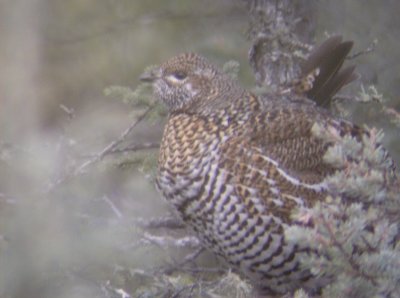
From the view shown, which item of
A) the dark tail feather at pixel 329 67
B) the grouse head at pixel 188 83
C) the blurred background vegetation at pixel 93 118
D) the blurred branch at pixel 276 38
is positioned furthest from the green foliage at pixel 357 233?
the blurred branch at pixel 276 38

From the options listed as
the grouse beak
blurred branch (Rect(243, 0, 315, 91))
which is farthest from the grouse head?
blurred branch (Rect(243, 0, 315, 91))

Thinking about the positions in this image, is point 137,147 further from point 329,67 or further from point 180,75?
point 329,67

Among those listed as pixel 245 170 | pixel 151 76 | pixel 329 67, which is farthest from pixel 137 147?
pixel 329 67

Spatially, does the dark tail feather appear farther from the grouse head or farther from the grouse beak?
the grouse beak

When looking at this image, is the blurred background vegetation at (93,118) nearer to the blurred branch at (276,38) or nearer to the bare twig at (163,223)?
the bare twig at (163,223)

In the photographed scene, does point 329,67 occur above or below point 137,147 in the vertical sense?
above

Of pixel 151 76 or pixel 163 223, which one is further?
pixel 163 223

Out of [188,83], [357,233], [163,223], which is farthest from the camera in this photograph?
[163,223]
